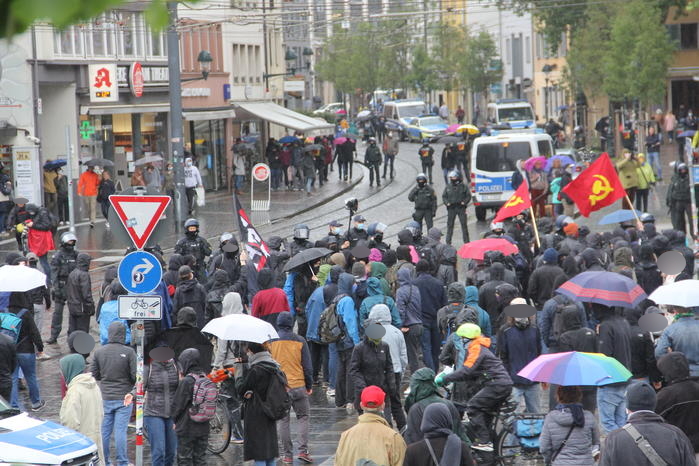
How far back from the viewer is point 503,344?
11680 mm

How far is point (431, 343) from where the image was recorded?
1459 cm

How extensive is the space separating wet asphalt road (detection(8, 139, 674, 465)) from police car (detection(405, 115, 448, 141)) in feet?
47.9

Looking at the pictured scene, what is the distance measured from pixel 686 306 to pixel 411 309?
12.7 feet

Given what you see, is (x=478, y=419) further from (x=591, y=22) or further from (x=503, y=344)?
(x=591, y=22)

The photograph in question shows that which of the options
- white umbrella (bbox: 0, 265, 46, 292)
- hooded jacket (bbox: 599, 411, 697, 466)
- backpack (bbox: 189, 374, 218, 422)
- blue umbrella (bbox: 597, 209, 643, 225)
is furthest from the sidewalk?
hooded jacket (bbox: 599, 411, 697, 466)

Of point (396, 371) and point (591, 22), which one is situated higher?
point (591, 22)

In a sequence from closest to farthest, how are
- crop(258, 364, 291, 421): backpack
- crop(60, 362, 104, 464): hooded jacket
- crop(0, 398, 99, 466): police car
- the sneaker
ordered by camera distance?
crop(0, 398, 99, 466): police car < crop(258, 364, 291, 421): backpack < crop(60, 362, 104, 464): hooded jacket < the sneaker

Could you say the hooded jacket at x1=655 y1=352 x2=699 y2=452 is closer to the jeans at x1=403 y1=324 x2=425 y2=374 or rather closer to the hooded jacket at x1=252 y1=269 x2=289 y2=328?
the hooded jacket at x1=252 y1=269 x2=289 y2=328

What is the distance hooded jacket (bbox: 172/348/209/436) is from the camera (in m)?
10.1

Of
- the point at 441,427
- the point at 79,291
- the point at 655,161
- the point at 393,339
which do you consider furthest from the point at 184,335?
the point at 655,161

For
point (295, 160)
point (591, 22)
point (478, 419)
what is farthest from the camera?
point (591, 22)

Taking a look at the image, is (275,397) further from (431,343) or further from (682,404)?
(431,343)

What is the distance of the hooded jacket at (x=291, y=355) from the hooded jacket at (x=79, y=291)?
4.87 metres

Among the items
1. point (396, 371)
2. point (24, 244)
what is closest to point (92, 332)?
point (24, 244)
